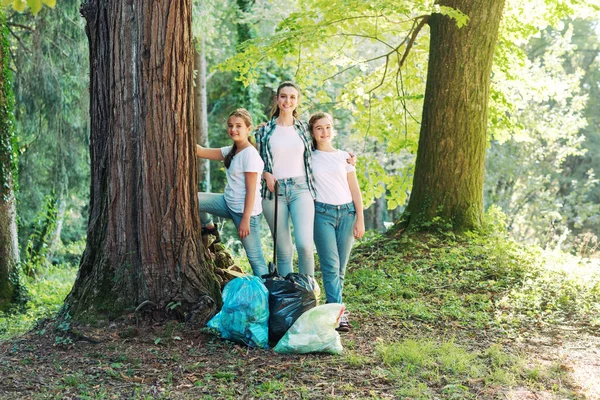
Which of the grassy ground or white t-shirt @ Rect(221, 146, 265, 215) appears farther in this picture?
white t-shirt @ Rect(221, 146, 265, 215)

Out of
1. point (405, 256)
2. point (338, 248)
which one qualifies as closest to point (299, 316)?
point (338, 248)

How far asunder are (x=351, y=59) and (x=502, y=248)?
4499 millimetres

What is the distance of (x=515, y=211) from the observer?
27.0m

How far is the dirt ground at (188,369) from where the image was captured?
418cm

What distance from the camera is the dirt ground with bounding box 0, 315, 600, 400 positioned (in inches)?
165

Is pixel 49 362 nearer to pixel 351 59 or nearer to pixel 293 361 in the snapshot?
pixel 293 361

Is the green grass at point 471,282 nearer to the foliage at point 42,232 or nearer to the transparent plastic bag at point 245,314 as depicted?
the transparent plastic bag at point 245,314

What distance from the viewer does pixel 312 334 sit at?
16.3 feet

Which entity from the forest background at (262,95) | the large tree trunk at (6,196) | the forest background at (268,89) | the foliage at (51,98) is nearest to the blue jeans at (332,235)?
the forest background at (268,89)

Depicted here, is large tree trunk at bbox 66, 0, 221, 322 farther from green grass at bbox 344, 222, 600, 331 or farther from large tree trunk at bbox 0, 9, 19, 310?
large tree trunk at bbox 0, 9, 19, 310

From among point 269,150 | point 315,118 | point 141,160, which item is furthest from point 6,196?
point 315,118

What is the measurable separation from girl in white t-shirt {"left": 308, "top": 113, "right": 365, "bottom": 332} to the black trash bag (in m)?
0.71

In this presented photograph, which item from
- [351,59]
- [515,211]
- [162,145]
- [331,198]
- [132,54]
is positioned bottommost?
[515,211]

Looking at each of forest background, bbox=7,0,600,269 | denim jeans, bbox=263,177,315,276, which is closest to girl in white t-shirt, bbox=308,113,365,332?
denim jeans, bbox=263,177,315,276
